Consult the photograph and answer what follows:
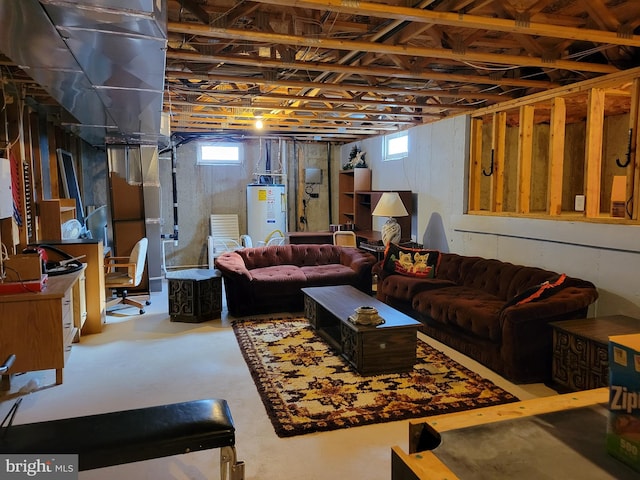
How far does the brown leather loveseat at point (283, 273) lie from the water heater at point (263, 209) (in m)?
1.96

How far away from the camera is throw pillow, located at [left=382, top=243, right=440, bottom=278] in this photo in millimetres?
4945

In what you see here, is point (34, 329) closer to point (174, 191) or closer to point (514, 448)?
point (514, 448)

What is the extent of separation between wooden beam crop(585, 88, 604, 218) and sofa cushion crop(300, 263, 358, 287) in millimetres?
2605

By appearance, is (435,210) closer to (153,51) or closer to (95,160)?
(153,51)

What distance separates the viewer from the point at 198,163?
8.20m

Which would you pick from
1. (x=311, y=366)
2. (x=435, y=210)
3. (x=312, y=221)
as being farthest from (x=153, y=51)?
(x=312, y=221)

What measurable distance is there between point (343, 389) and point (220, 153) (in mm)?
6214

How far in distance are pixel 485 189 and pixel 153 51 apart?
184 inches

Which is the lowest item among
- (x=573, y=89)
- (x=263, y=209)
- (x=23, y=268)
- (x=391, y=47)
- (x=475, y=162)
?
(x=23, y=268)

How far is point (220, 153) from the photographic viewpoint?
841cm

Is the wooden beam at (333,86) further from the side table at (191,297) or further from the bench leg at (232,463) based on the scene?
the bench leg at (232,463)

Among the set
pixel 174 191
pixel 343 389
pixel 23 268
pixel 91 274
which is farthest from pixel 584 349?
pixel 174 191

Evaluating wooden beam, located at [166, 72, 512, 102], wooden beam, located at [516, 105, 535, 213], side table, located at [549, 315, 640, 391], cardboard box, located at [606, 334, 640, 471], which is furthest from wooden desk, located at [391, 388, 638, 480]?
wooden beam, located at [516, 105, 535, 213]

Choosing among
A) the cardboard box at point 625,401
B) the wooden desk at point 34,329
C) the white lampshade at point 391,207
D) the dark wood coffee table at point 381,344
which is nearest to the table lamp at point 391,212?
the white lampshade at point 391,207
